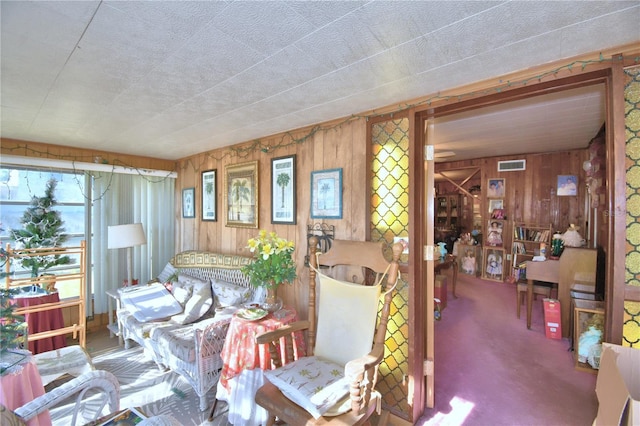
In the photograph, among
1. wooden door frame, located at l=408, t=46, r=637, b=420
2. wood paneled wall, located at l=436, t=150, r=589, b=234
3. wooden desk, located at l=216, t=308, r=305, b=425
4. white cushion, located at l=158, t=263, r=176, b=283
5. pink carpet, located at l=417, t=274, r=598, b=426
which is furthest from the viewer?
wood paneled wall, located at l=436, t=150, r=589, b=234

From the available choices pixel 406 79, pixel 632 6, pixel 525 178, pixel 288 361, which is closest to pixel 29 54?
pixel 406 79

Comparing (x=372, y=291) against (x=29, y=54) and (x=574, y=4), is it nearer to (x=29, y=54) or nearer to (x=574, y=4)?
(x=574, y=4)

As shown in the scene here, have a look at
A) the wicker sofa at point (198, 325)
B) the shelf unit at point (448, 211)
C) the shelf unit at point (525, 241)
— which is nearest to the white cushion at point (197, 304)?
the wicker sofa at point (198, 325)

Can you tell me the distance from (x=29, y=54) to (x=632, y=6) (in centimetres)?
266

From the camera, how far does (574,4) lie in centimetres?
111

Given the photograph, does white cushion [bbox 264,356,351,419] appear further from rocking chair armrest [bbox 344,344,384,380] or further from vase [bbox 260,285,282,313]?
vase [bbox 260,285,282,313]

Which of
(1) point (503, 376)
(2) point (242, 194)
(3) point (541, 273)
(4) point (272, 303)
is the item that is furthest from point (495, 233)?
(4) point (272, 303)

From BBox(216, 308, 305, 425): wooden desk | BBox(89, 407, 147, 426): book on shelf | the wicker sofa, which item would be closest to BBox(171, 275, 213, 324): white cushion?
the wicker sofa

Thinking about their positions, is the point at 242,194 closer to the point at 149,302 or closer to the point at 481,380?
the point at 149,302

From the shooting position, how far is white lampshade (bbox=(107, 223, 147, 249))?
3428mm

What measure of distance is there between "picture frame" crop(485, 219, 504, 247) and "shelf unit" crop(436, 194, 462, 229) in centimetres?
220

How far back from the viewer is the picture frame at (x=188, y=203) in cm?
420

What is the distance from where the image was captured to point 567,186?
15.8 feet

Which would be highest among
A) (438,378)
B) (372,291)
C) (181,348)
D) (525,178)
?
(525,178)
